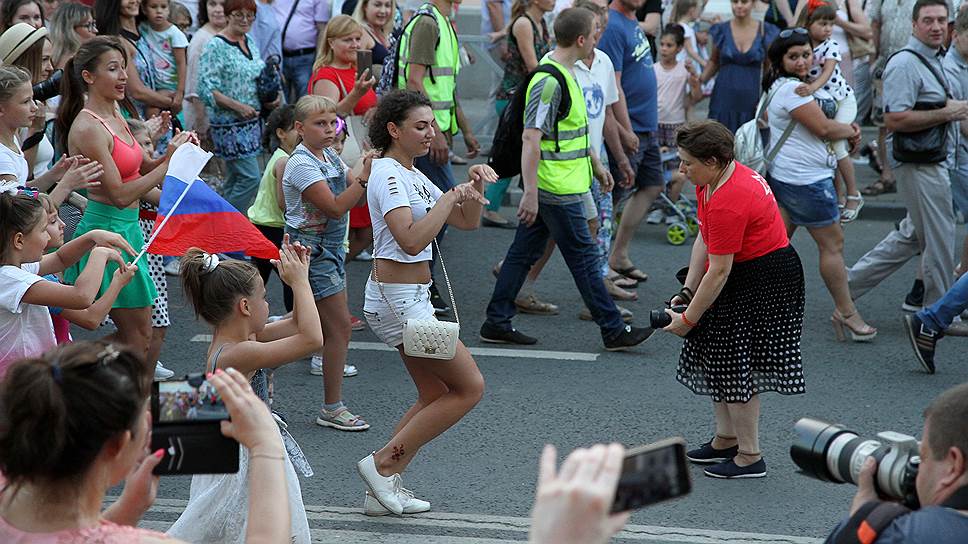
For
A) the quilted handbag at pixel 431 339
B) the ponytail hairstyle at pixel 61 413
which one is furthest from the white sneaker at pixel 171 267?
the ponytail hairstyle at pixel 61 413

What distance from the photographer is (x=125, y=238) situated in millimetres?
6023

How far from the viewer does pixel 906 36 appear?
1162 cm

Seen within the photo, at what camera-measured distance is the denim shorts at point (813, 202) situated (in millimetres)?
7457

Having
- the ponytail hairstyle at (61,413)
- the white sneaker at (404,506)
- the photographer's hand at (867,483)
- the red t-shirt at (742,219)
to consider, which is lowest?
the white sneaker at (404,506)

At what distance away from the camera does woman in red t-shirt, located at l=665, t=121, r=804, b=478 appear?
5.36 meters

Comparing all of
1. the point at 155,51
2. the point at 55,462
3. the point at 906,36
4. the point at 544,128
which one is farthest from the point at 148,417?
the point at 906,36

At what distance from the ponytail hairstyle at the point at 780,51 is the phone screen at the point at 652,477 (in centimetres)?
571

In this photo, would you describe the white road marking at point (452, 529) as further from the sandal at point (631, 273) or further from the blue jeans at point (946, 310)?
the sandal at point (631, 273)

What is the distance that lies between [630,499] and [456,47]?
6.95m

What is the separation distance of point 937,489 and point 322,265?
14.0 feet

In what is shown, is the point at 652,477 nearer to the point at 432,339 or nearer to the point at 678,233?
the point at 432,339

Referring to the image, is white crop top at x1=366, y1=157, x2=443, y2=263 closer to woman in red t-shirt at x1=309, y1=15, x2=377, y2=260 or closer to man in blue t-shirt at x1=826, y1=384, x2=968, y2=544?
woman in red t-shirt at x1=309, y1=15, x2=377, y2=260

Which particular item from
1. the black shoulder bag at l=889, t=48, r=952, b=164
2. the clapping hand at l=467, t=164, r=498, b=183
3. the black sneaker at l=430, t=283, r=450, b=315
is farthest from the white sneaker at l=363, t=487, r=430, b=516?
the black shoulder bag at l=889, t=48, r=952, b=164

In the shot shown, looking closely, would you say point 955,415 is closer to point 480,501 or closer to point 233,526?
point 233,526
